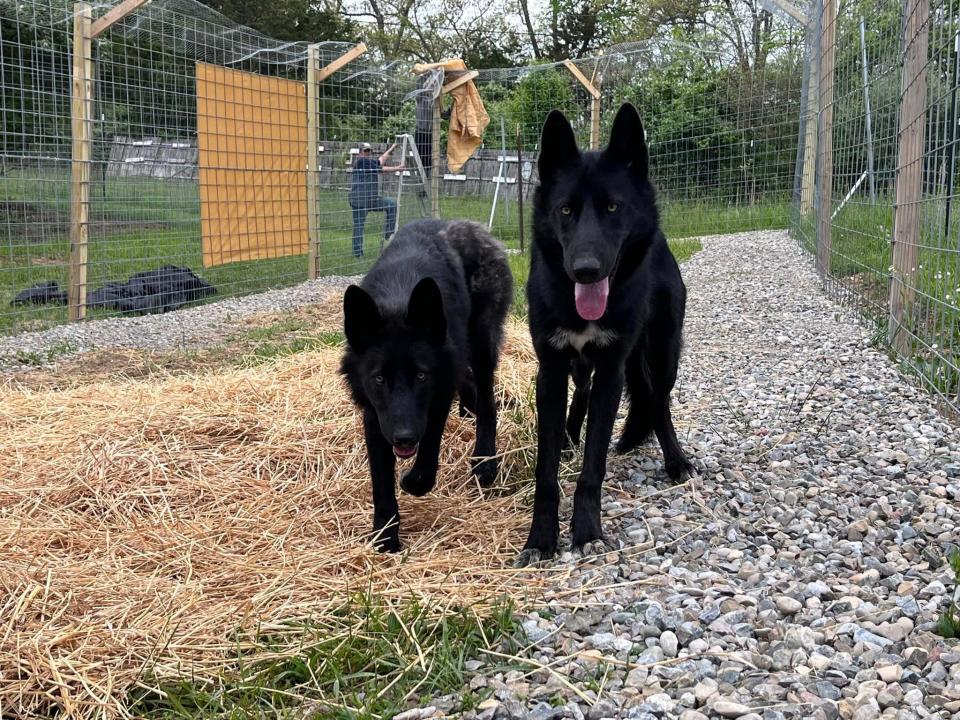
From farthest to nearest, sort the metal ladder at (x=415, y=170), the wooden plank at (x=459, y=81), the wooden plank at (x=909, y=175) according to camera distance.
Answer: the metal ladder at (x=415, y=170)
the wooden plank at (x=459, y=81)
the wooden plank at (x=909, y=175)

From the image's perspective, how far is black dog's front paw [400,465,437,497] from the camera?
11.7 feet

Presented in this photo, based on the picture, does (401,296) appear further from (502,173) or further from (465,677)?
(502,173)

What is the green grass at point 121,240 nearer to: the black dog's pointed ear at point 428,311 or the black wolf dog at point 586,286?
the black dog's pointed ear at point 428,311

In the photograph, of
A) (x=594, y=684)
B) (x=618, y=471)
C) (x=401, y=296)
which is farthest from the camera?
(x=618, y=471)

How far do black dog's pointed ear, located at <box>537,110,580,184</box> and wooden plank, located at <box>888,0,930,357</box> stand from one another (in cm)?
264

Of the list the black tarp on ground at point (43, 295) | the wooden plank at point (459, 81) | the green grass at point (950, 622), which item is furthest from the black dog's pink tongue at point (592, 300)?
the wooden plank at point (459, 81)

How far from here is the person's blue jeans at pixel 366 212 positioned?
1205cm

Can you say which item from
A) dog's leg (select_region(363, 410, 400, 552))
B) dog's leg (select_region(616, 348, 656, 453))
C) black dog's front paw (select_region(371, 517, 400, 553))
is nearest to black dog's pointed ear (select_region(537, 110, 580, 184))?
dog's leg (select_region(616, 348, 656, 453))

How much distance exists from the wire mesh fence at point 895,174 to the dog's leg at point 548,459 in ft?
6.48

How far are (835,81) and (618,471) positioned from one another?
613 centimetres

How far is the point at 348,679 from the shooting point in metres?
2.34

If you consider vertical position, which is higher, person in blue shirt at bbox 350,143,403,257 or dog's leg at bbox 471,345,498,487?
person in blue shirt at bbox 350,143,403,257

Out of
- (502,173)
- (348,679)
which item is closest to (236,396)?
(348,679)

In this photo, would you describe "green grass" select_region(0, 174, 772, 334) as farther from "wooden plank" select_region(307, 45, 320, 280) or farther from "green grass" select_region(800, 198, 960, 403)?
"green grass" select_region(800, 198, 960, 403)
